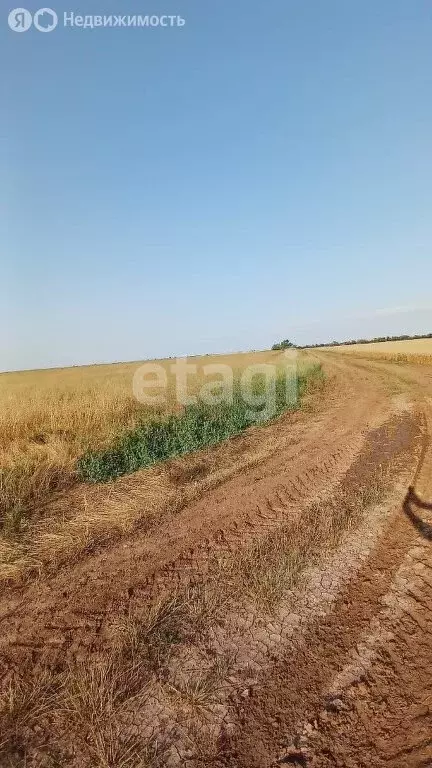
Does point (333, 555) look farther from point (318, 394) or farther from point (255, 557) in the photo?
point (318, 394)

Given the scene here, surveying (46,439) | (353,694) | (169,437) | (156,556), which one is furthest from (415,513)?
(46,439)

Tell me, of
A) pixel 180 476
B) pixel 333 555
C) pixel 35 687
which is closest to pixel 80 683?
pixel 35 687

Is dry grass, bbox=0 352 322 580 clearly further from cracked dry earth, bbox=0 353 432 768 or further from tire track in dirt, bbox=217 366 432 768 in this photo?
tire track in dirt, bbox=217 366 432 768

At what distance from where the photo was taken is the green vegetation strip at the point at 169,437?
26.1 feet

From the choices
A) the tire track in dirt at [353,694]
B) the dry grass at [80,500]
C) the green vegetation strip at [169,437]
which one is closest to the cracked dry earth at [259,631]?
the tire track in dirt at [353,694]

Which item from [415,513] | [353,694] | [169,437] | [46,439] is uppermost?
[46,439]

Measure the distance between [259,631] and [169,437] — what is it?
639 centimetres

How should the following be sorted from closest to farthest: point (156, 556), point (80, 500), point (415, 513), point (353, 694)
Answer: point (353, 694) < point (156, 556) < point (415, 513) < point (80, 500)

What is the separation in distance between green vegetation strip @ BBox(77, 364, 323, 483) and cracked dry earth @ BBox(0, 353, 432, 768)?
2.09 metres

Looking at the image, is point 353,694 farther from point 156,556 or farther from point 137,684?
point 156,556

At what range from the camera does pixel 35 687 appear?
3010mm

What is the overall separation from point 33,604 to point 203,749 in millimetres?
2214

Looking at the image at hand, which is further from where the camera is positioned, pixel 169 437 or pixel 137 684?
pixel 169 437

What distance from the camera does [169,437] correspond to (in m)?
9.74
